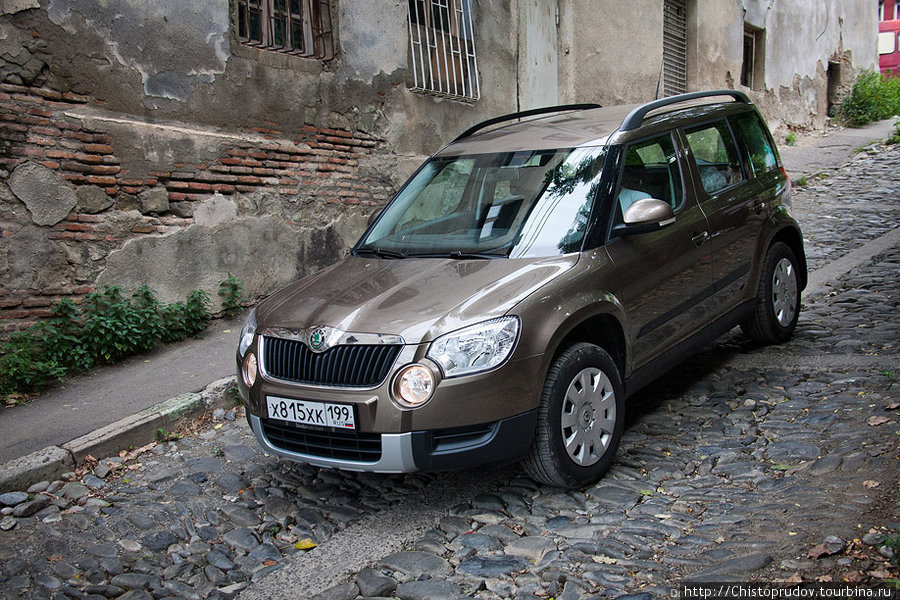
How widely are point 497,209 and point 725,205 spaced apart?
1717 millimetres

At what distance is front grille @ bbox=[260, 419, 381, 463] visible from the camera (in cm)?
373

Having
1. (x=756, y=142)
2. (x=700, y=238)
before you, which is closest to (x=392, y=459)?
(x=700, y=238)

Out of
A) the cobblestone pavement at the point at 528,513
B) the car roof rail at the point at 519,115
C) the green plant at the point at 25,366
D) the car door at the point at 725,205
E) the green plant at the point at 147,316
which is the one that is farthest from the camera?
the green plant at the point at 147,316

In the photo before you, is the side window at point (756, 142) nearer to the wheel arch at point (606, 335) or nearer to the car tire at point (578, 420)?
the wheel arch at point (606, 335)

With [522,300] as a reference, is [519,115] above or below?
above

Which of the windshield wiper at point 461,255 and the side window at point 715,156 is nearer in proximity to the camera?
the windshield wiper at point 461,255

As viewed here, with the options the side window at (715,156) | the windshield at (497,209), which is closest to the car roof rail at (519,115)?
the windshield at (497,209)

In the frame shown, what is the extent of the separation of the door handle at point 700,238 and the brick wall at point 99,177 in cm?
441

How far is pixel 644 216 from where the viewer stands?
429 centimetres

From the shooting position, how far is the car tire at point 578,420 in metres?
3.83

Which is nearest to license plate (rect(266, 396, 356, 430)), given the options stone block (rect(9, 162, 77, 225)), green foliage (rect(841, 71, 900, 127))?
stone block (rect(9, 162, 77, 225))

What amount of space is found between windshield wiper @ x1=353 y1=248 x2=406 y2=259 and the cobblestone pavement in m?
1.23

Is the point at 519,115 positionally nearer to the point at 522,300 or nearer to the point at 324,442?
the point at 522,300

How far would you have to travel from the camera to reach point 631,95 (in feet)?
43.2
